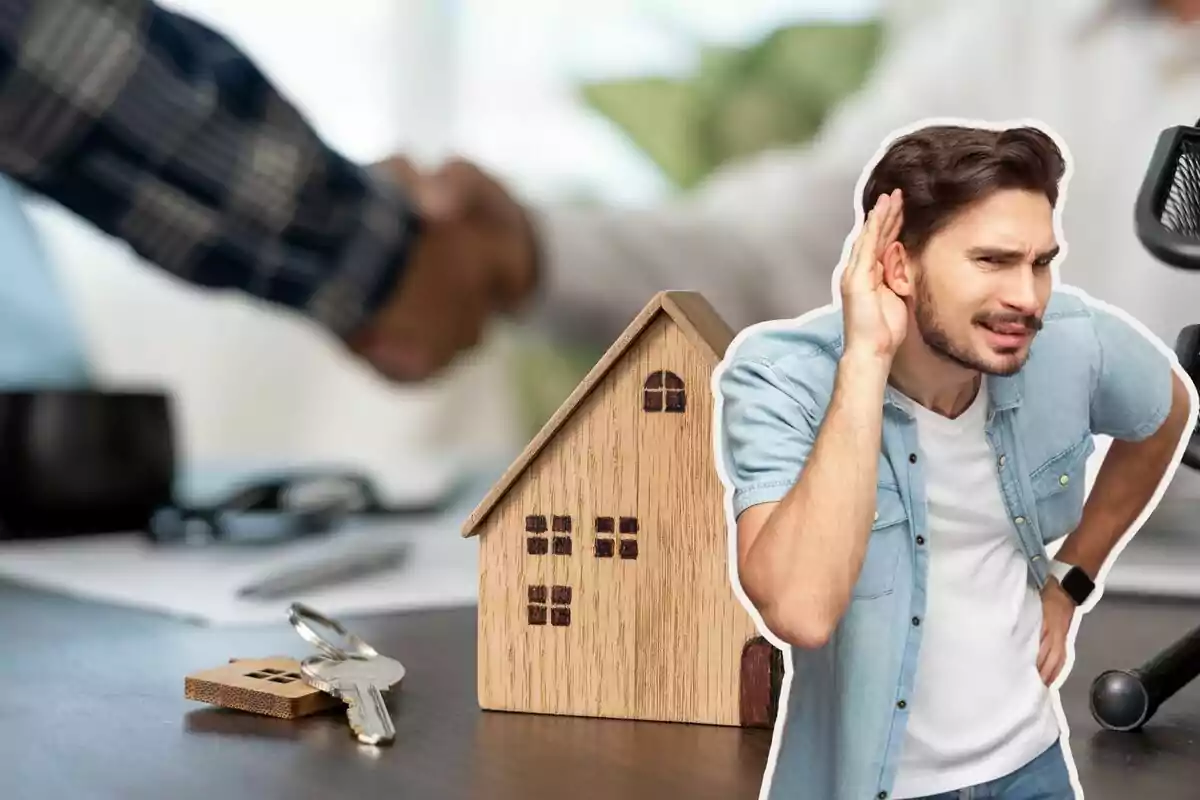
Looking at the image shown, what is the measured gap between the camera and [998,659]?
0.44 metres

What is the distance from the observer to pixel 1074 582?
1.55 ft

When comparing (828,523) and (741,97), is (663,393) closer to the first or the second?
(828,523)

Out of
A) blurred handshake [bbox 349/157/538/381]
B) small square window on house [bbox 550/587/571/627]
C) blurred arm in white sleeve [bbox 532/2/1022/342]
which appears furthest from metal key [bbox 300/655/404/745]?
blurred handshake [bbox 349/157/538/381]

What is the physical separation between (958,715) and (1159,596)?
2.18 feet

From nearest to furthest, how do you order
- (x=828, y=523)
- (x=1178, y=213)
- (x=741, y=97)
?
(x=828, y=523)
(x=1178, y=213)
(x=741, y=97)

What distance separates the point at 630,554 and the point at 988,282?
11.9 inches

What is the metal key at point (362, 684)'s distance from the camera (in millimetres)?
688

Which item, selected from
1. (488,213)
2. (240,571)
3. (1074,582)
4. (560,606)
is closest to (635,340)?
(560,606)

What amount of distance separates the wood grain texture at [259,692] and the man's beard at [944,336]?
456 mm

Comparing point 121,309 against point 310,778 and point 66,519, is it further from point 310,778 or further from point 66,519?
point 310,778

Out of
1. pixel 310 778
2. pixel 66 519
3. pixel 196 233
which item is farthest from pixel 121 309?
pixel 310 778

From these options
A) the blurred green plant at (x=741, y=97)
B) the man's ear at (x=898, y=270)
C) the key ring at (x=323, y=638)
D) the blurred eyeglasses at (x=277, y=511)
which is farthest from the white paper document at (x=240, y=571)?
the man's ear at (x=898, y=270)

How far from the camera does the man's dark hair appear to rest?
41 centimetres

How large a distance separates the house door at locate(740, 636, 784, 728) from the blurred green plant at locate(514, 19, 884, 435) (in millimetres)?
679
